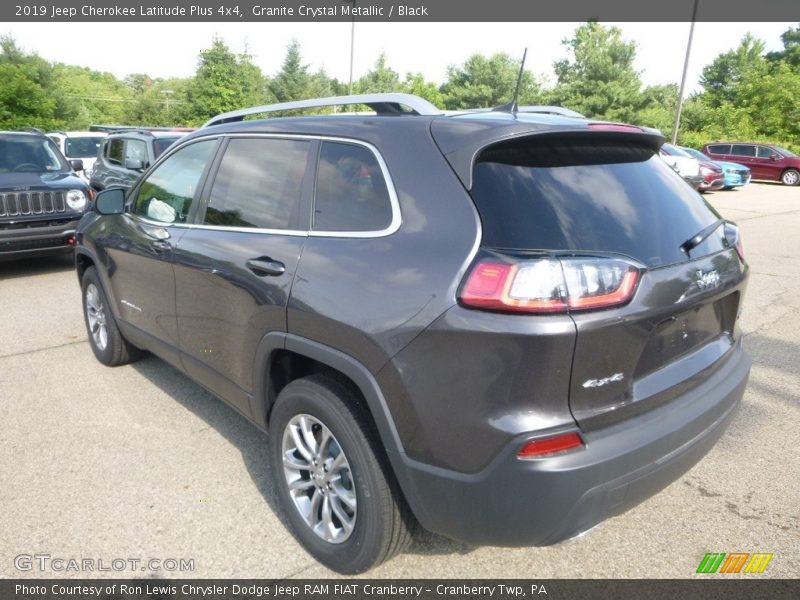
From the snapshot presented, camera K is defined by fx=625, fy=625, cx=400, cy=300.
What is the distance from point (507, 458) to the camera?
1.93m

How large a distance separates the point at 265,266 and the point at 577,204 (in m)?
1.32

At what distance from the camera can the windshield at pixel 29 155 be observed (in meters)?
8.11

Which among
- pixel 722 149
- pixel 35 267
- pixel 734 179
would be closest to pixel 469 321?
pixel 35 267

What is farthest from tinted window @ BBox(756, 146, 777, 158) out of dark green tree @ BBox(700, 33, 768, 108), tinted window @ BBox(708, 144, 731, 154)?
dark green tree @ BBox(700, 33, 768, 108)

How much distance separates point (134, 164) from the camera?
10.2 m

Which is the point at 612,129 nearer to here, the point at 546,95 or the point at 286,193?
the point at 286,193

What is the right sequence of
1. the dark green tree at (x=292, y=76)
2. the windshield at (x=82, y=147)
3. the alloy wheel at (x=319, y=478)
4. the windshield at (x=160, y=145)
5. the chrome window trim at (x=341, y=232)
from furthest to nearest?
the dark green tree at (x=292, y=76) < the windshield at (x=82, y=147) < the windshield at (x=160, y=145) < the alloy wheel at (x=319, y=478) < the chrome window trim at (x=341, y=232)

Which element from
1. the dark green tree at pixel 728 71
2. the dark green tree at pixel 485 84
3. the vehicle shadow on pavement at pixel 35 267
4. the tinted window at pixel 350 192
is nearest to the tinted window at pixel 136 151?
the vehicle shadow on pavement at pixel 35 267

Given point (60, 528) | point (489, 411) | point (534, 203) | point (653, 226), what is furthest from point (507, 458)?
point (60, 528)

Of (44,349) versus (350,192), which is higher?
(350,192)

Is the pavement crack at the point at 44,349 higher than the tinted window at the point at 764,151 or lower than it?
lower

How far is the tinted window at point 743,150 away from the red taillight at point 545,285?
29.2m

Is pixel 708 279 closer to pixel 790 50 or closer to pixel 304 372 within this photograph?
pixel 304 372

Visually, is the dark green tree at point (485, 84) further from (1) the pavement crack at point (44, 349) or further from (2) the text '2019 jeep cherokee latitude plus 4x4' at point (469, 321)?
(2) the text '2019 jeep cherokee latitude plus 4x4' at point (469, 321)
